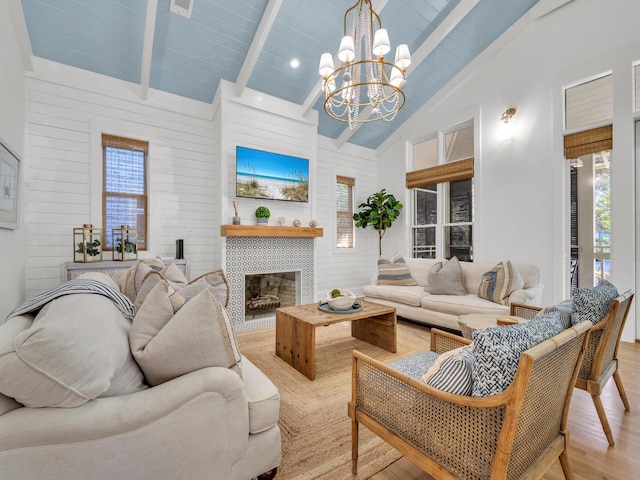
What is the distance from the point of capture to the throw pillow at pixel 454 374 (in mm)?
1095

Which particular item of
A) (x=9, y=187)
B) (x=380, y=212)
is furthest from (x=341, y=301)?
(x=380, y=212)

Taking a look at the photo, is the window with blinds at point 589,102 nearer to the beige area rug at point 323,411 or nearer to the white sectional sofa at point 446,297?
the white sectional sofa at point 446,297

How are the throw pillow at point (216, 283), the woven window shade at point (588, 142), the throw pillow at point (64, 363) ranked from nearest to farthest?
1. the throw pillow at point (64, 363)
2. the throw pillow at point (216, 283)
3. the woven window shade at point (588, 142)

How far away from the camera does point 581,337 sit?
3.98 feet

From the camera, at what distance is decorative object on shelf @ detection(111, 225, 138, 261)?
361 cm

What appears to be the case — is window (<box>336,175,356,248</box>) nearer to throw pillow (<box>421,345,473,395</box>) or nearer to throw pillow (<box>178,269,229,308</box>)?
throw pillow (<box>178,269,229,308</box>)

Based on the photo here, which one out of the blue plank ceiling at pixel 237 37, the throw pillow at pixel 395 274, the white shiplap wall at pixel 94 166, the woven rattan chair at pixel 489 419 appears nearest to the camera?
the woven rattan chair at pixel 489 419

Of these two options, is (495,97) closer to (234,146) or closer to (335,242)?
(335,242)

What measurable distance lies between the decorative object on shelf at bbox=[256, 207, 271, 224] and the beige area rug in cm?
166

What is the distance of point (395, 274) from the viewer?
4590mm

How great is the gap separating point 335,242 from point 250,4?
151 inches

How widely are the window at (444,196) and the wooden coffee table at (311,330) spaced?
255 centimetres

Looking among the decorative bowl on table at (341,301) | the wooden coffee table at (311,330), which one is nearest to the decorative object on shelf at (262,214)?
the wooden coffee table at (311,330)

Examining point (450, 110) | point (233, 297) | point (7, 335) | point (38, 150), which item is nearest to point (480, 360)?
point (7, 335)
